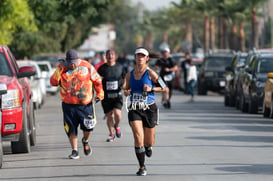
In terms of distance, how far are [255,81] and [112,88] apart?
24.4 ft

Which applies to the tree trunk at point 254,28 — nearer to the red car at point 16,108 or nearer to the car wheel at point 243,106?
the car wheel at point 243,106

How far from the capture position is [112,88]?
659 inches

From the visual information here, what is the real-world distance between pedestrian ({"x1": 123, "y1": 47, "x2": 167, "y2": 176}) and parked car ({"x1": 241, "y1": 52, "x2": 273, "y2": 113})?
11668mm

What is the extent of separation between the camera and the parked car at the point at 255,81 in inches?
912

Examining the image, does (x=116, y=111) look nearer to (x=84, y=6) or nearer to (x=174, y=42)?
(x=84, y=6)

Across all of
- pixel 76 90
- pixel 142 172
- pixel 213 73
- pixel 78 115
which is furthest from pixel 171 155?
pixel 213 73

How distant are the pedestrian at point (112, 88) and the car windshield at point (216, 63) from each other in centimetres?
1966

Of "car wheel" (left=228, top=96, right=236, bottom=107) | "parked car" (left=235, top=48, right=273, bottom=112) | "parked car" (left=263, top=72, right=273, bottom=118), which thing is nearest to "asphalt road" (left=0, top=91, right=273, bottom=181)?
"parked car" (left=263, top=72, right=273, bottom=118)

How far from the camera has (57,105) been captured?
3075 cm

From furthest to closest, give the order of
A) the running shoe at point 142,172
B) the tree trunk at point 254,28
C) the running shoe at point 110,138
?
the tree trunk at point 254,28 → the running shoe at point 110,138 → the running shoe at point 142,172

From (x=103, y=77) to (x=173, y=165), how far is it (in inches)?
193

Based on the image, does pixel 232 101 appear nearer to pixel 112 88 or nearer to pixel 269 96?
pixel 269 96

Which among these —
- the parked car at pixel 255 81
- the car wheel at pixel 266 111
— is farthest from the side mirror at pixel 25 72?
the parked car at pixel 255 81

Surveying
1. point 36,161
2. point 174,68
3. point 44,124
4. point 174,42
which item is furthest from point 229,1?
point 174,42
